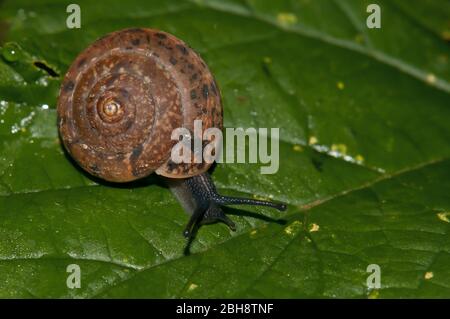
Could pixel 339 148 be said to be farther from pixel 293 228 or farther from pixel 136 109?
pixel 136 109

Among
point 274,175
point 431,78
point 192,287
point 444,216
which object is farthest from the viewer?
point 431,78

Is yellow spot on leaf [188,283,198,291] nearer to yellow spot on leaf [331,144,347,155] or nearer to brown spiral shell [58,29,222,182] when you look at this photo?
brown spiral shell [58,29,222,182]

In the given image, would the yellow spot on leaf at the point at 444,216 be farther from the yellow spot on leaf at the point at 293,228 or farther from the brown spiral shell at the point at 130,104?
the brown spiral shell at the point at 130,104

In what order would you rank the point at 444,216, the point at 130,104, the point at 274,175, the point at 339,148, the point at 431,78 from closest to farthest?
the point at 130,104 → the point at 444,216 → the point at 274,175 → the point at 339,148 → the point at 431,78

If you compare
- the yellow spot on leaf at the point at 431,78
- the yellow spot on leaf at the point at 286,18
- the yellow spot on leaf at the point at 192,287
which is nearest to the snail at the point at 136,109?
the yellow spot on leaf at the point at 192,287

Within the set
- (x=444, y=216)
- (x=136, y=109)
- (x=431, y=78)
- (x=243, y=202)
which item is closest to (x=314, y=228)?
(x=243, y=202)

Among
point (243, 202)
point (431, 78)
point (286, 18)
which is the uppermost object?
point (286, 18)

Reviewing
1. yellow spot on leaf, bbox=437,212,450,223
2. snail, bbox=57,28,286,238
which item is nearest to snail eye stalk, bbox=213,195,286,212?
snail, bbox=57,28,286,238

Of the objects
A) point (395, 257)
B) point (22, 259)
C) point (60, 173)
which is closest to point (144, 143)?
point (60, 173)
